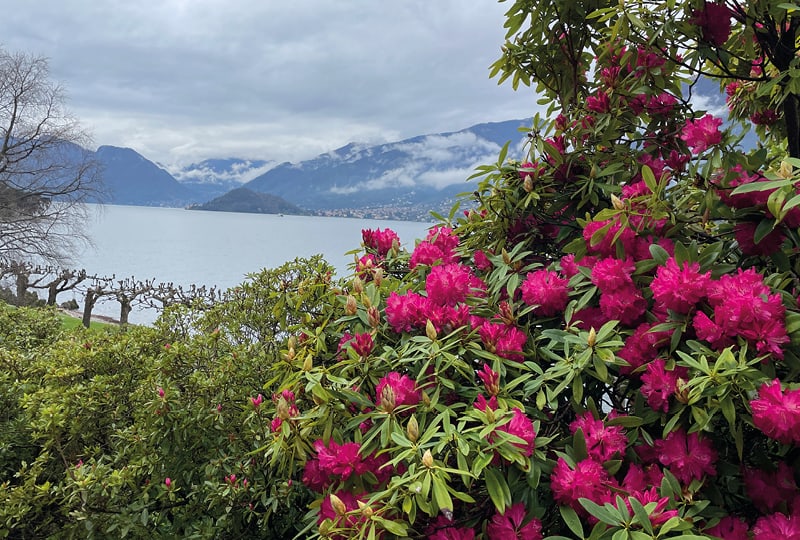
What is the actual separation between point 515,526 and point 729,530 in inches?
19.3

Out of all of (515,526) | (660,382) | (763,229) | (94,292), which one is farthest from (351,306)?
(94,292)

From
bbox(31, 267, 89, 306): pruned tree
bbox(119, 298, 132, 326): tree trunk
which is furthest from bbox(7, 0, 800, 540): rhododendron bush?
bbox(31, 267, 89, 306): pruned tree

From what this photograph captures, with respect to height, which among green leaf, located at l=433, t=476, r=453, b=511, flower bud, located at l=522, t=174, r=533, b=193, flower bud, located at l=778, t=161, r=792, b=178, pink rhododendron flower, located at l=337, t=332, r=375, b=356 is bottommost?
green leaf, located at l=433, t=476, r=453, b=511

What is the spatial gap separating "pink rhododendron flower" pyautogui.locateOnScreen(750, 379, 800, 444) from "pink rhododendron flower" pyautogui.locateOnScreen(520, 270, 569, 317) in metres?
0.53

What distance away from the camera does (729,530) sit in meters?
1.14

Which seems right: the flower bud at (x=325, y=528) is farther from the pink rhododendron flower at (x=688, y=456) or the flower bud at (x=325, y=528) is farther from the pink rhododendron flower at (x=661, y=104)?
the pink rhododendron flower at (x=661, y=104)

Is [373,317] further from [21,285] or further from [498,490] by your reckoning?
[21,285]

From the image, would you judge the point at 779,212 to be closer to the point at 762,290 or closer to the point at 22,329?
the point at 762,290

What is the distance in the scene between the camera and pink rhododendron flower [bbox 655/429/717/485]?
1.15m

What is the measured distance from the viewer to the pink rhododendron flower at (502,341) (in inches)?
53.6

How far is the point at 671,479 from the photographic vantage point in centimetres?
113

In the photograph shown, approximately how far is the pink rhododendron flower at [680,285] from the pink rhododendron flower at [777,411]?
0.24 meters

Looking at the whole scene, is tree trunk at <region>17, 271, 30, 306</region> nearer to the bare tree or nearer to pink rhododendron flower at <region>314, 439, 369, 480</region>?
Result: the bare tree

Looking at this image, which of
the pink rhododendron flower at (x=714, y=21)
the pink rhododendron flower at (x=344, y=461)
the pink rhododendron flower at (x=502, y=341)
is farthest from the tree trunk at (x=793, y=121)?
the pink rhododendron flower at (x=344, y=461)
